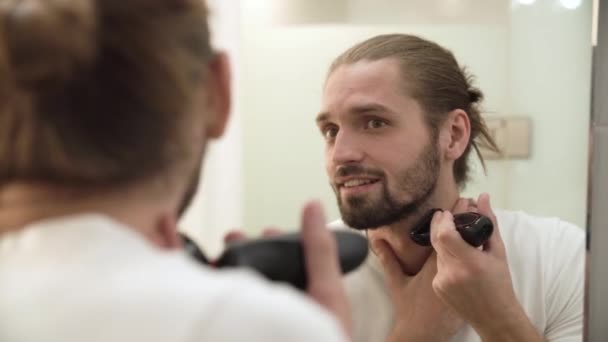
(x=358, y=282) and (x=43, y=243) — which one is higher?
(x=43, y=243)

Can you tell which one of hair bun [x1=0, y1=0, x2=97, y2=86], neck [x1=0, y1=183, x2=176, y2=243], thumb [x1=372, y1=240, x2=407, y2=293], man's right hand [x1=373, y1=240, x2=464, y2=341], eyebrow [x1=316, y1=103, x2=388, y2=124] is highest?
hair bun [x1=0, y1=0, x2=97, y2=86]

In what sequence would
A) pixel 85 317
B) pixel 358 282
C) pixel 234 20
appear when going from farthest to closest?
1. pixel 234 20
2. pixel 358 282
3. pixel 85 317

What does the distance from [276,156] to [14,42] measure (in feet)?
2.21

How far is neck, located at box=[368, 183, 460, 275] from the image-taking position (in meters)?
0.71

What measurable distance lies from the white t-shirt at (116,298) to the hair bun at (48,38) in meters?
0.07

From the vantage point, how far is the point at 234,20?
34.3 inches

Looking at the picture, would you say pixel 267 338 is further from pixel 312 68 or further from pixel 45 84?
pixel 312 68

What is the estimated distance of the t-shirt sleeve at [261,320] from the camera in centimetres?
26

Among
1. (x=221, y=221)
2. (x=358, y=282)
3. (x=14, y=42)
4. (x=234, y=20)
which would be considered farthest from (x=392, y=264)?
(x=14, y=42)

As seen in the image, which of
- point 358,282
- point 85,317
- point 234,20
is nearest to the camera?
point 85,317

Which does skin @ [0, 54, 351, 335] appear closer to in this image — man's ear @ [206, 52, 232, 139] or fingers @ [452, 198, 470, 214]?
man's ear @ [206, 52, 232, 139]

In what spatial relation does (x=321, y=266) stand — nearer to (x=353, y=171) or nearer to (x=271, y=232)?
(x=271, y=232)

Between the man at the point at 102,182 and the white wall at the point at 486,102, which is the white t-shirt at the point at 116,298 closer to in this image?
the man at the point at 102,182

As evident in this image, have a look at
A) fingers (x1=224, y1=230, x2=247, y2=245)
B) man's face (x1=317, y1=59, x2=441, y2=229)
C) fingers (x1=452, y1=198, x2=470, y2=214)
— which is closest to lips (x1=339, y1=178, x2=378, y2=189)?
man's face (x1=317, y1=59, x2=441, y2=229)
